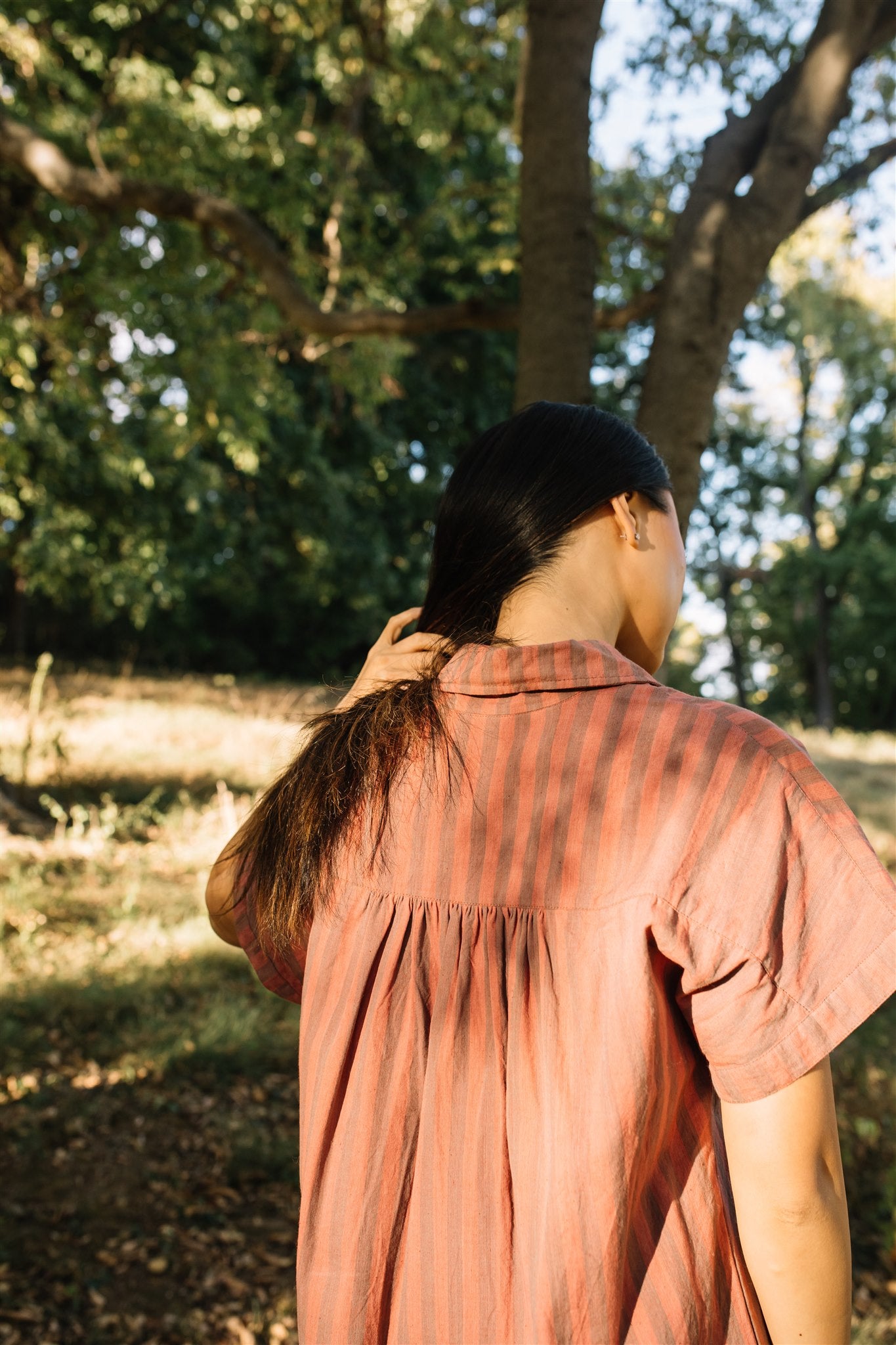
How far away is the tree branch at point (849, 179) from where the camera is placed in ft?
12.6

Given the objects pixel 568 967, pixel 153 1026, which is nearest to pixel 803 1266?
pixel 568 967

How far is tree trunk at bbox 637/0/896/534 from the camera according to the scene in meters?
3.24

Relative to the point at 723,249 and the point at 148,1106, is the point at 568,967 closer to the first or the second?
the point at 723,249

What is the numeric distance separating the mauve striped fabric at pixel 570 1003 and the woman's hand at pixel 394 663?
17cm

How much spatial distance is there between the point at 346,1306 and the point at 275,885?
494mm

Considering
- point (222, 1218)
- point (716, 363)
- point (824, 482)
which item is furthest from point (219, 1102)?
point (824, 482)

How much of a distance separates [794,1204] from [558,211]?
3.13 metres

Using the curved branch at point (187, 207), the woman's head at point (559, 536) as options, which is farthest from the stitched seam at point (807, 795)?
the curved branch at point (187, 207)

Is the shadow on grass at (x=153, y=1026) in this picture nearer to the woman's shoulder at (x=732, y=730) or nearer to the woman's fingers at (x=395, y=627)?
the woman's fingers at (x=395, y=627)

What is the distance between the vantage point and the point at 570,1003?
1.06 m

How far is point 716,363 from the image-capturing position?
3279 mm

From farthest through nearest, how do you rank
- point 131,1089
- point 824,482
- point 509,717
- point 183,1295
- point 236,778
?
point 824,482 < point 236,778 < point 131,1089 < point 183,1295 < point 509,717

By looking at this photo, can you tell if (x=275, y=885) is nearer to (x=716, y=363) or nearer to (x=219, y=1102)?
(x=716, y=363)

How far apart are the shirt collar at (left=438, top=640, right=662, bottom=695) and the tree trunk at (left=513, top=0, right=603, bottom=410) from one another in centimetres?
229
